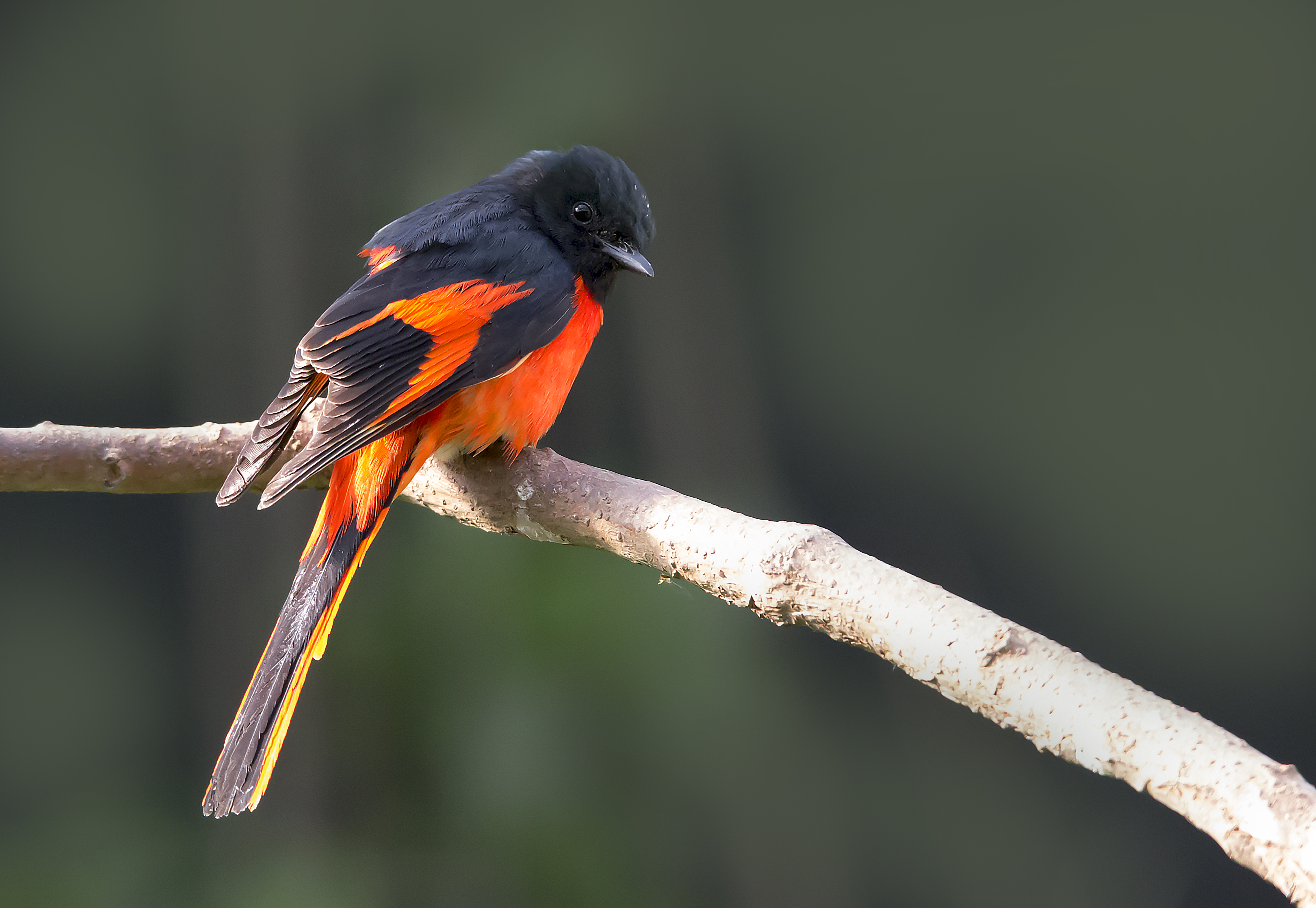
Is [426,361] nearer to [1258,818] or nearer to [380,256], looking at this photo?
[380,256]

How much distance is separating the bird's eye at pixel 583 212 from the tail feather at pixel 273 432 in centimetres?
73

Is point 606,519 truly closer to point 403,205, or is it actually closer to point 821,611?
point 821,611

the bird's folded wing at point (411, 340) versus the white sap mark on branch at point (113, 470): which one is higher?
the bird's folded wing at point (411, 340)

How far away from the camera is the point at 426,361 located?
197cm

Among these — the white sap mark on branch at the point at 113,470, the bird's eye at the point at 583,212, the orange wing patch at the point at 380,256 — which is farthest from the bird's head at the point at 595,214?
the white sap mark on branch at the point at 113,470

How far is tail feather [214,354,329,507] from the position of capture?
188 cm

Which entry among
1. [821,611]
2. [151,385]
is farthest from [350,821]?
[821,611]

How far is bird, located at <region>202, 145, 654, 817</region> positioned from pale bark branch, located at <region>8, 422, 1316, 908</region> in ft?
0.55

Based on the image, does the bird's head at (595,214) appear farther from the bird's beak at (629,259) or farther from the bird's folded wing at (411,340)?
the bird's folded wing at (411,340)

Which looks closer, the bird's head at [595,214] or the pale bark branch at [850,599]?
the pale bark branch at [850,599]

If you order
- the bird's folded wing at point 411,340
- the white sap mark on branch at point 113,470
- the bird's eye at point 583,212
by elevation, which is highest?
the bird's eye at point 583,212

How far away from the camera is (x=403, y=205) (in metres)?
3.45

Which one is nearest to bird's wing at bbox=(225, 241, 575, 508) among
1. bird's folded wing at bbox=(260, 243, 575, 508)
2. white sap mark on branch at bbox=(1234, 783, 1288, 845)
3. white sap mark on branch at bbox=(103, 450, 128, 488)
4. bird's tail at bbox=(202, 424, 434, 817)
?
bird's folded wing at bbox=(260, 243, 575, 508)

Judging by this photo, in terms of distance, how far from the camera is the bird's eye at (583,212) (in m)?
2.42
